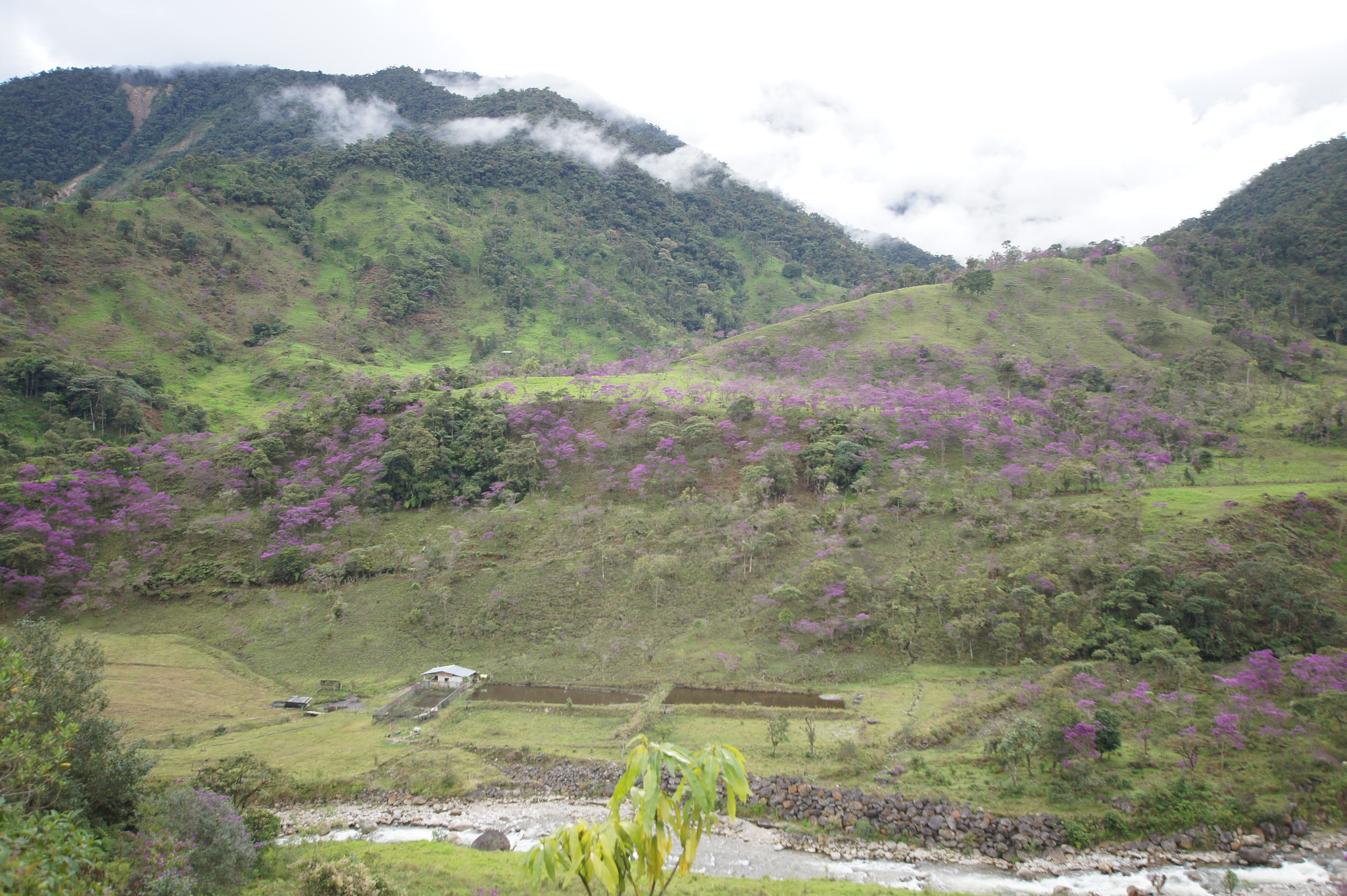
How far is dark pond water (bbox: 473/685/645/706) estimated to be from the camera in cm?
2792

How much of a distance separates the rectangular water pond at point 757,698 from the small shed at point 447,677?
10372mm

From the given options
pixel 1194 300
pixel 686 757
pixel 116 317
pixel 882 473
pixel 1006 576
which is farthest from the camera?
pixel 1194 300

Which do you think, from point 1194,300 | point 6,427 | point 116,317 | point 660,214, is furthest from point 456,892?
point 660,214

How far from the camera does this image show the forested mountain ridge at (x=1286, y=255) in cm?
5850

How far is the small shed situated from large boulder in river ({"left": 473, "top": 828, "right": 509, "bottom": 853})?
12.8 meters

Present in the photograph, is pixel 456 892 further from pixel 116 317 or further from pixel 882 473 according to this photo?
pixel 116 317

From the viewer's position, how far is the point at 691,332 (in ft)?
316

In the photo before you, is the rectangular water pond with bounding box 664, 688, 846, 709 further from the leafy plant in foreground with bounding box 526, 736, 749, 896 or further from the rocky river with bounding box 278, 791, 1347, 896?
the leafy plant in foreground with bounding box 526, 736, 749, 896

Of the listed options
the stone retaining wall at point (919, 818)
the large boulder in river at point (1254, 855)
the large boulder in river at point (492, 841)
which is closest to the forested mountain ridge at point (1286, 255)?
the large boulder in river at point (1254, 855)

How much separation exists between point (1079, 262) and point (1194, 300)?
1417 cm

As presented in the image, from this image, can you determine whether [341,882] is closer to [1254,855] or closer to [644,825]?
[644,825]

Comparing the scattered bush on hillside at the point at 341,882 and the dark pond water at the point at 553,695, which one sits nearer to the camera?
the scattered bush on hillside at the point at 341,882

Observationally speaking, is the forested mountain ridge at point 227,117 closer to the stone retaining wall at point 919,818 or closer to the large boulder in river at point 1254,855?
the stone retaining wall at point 919,818

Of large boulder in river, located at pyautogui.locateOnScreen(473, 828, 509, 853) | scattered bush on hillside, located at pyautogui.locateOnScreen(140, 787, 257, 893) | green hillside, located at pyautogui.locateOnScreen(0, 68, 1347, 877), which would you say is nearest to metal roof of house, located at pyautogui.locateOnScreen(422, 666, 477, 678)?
green hillside, located at pyautogui.locateOnScreen(0, 68, 1347, 877)
